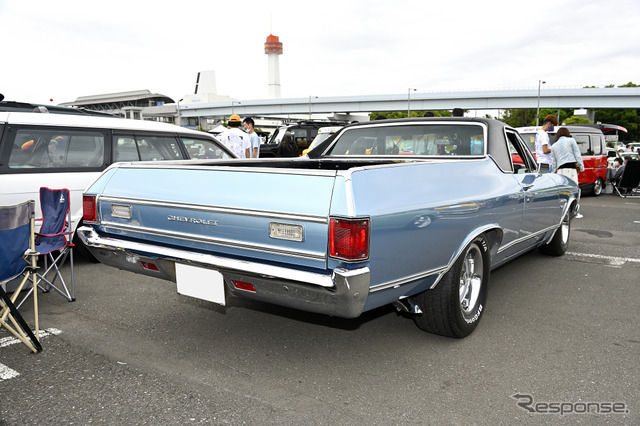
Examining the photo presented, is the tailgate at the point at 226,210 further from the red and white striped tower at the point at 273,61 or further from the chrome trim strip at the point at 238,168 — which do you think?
the red and white striped tower at the point at 273,61

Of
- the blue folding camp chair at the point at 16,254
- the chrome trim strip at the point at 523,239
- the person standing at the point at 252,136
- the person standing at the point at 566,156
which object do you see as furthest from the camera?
the person standing at the point at 252,136

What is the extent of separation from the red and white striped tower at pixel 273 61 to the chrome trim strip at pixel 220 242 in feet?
393

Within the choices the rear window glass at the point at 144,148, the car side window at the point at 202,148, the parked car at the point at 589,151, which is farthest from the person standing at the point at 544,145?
the rear window glass at the point at 144,148

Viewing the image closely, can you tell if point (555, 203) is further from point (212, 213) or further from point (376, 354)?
point (212, 213)

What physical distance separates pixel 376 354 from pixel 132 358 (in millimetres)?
1589

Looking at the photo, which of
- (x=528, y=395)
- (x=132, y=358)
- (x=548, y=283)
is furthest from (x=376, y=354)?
(x=548, y=283)

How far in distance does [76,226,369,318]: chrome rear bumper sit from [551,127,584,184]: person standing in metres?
7.74

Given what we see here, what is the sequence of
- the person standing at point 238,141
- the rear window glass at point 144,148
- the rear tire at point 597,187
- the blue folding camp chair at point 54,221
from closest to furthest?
1. the blue folding camp chair at point 54,221
2. the rear window glass at point 144,148
3. the person standing at point 238,141
4. the rear tire at point 597,187

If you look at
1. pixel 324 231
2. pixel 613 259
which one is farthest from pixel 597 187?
pixel 324 231

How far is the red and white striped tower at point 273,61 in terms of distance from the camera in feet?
393

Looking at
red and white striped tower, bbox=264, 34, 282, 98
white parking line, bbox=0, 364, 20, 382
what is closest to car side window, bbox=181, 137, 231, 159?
white parking line, bbox=0, 364, 20, 382

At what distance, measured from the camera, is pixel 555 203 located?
5.21 metres

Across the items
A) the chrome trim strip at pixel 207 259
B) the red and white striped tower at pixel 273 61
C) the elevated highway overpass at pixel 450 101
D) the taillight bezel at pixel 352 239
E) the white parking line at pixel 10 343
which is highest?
the red and white striped tower at pixel 273 61

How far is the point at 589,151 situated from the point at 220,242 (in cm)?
1319
